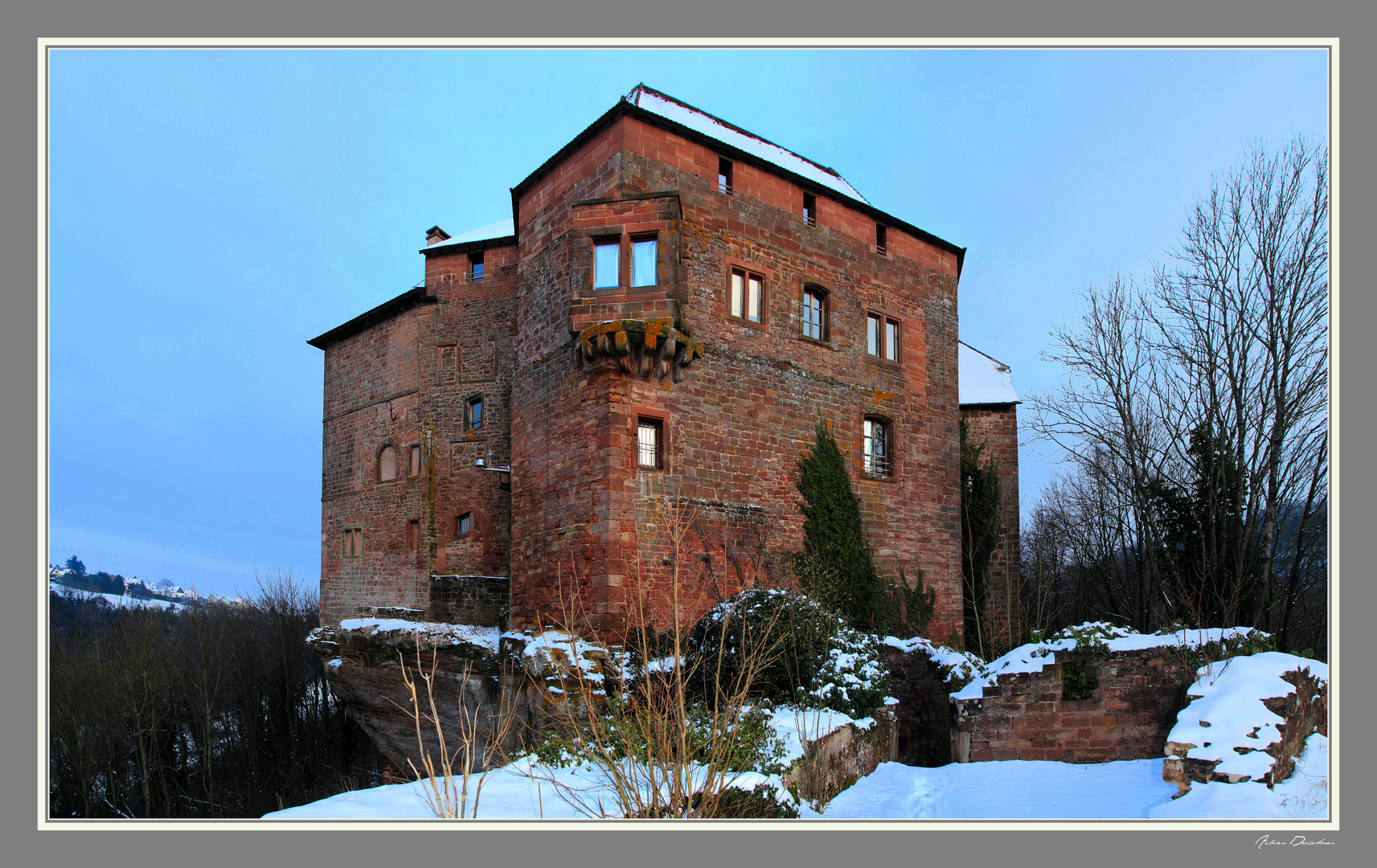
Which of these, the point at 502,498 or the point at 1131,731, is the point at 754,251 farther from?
the point at 1131,731

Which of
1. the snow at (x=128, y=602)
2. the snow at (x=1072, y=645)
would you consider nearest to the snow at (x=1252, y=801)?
the snow at (x=1072, y=645)

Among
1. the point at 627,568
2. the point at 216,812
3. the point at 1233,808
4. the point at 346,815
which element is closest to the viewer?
the point at 346,815

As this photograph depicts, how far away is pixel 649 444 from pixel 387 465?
10.8m

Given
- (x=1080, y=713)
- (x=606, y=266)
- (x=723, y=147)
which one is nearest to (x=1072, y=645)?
(x=1080, y=713)

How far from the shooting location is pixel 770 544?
51.0 feet

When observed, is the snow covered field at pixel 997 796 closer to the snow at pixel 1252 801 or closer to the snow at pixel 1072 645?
the snow at pixel 1252 801

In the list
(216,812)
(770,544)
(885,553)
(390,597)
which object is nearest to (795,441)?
(770,544)

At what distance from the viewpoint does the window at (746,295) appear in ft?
51.9

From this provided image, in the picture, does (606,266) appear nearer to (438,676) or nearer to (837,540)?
(837,540)

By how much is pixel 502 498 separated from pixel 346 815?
14.6 meters

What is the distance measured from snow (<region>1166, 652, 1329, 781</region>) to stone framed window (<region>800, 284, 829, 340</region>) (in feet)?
32.2

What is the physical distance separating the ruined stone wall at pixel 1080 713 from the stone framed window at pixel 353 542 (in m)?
17.6

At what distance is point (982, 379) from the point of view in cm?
2392

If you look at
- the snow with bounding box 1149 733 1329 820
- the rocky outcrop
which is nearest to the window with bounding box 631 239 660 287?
the rocky outcrop
